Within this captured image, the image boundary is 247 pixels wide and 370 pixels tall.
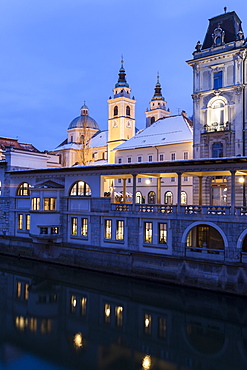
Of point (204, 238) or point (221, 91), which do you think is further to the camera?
point (221, 91)

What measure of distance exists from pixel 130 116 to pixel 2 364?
78355 millimetres

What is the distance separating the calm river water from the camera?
1670cm

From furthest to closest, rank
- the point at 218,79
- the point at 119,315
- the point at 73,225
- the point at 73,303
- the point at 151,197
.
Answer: the point at 151,197 → the point at 218,79 → the point at 73,225 → the point at 73,303 → the point at 119,315

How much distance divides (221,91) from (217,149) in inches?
276

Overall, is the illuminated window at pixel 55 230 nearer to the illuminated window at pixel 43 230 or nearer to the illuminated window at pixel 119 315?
the illuminated window at pixel 43 230

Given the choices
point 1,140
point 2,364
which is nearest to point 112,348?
point 2,364

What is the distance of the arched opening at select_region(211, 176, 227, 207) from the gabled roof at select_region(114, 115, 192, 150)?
624 inches

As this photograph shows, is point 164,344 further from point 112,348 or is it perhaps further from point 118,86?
point 118,86

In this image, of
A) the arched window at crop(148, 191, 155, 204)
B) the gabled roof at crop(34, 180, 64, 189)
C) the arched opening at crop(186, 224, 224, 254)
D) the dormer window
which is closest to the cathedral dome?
the arched window at crop(148, 191, 155, 204)

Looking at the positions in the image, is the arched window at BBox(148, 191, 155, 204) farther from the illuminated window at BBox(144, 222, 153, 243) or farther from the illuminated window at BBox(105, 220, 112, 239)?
the illuminated window at BBox(144, 222, 153, 243)

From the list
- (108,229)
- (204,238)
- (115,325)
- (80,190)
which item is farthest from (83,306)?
(80,190)

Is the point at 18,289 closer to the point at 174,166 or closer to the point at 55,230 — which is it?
the point at 55,230

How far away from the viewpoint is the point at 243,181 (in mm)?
36000

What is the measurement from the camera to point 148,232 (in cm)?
2881
